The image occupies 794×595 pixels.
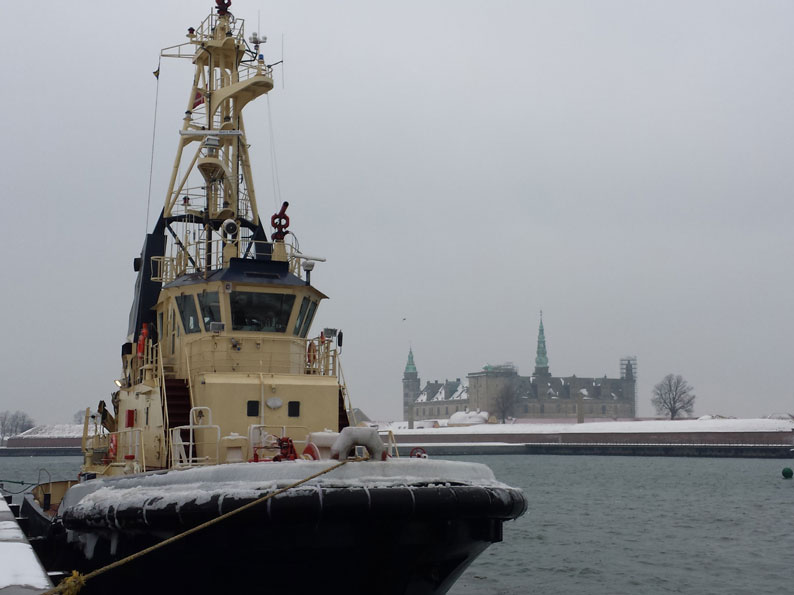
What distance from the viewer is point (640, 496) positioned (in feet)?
135

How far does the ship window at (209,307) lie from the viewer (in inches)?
569

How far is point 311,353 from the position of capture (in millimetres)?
15430

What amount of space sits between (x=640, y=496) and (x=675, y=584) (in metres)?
22.7

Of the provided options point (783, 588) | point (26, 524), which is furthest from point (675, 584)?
point (26, 524)

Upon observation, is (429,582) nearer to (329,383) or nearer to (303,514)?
(303,514)

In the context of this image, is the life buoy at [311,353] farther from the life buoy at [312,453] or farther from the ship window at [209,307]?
the life buoy at [312,453]

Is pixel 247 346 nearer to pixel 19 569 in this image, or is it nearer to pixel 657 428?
pixel 19 569

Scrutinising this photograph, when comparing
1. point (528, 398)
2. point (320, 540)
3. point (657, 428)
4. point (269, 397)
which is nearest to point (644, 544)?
point (269, 397)

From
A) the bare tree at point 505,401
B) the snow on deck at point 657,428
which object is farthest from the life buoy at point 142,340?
the bare tree at point 505,401

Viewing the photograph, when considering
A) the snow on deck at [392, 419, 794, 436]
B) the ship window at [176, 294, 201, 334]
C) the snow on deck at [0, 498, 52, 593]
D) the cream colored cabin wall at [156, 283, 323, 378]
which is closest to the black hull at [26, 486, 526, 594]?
the snow on deck at [0, 498, 52, 593]

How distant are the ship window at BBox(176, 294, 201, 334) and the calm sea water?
8.17m

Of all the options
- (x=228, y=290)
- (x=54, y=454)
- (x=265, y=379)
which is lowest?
(x=54, y=454)

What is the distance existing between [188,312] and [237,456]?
353 cm

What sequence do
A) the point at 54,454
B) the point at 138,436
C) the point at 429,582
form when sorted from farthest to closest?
the point at 54,454
the point at 138,436
the point at 429,582
